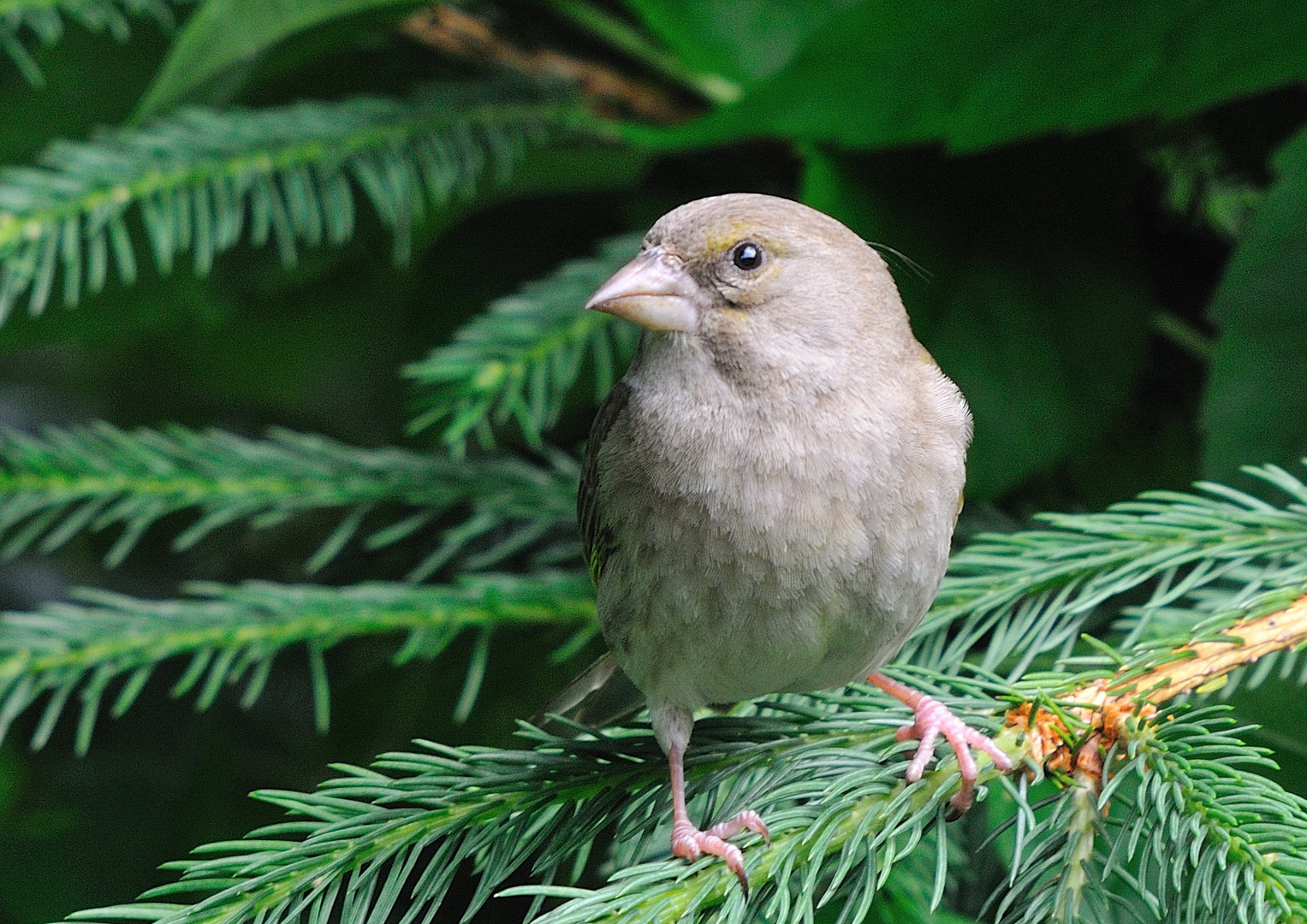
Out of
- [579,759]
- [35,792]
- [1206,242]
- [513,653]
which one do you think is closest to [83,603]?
[35,792]

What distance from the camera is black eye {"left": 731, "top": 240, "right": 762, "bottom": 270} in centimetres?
124

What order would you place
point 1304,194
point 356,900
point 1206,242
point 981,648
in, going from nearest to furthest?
point 356,900 → point 1304,194 → point 981,648 → point 1206,242

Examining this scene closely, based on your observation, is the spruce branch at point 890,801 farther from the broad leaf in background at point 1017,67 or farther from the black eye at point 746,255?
the broad leaf in background at point 1017,67

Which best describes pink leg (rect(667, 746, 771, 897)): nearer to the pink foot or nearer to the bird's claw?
the pink foot

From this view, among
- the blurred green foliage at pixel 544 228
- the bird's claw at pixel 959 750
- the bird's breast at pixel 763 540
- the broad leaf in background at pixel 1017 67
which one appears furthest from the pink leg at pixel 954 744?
the broad leaf in background at pixel 1017 67

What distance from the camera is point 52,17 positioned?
5.75 feet

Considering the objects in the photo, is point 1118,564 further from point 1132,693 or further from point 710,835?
point 710,835

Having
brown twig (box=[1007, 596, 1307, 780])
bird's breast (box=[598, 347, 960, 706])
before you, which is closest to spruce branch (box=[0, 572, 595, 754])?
bird's breast (box=[598, 347, 960, 706])

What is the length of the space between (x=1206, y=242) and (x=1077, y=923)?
1.53 m

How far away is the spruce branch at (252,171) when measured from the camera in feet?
5.32

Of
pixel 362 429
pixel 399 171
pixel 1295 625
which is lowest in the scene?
pixel 1295 625

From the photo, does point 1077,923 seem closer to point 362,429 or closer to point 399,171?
point 399,171

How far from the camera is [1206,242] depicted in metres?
2.08

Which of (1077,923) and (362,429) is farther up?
(362,429)
